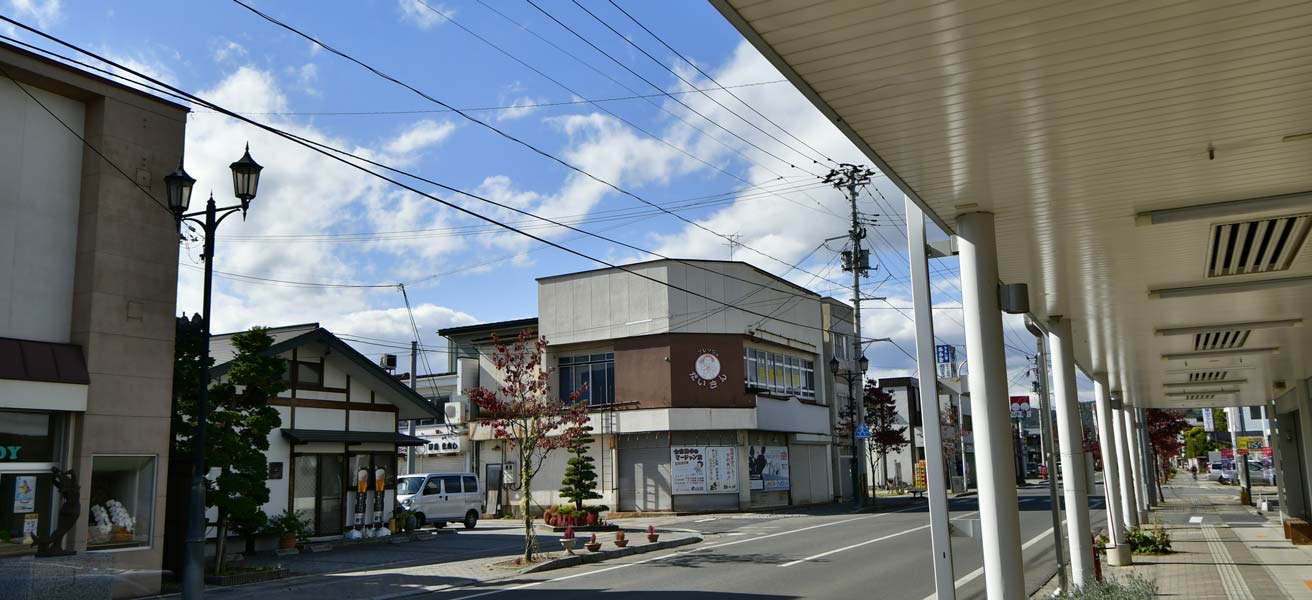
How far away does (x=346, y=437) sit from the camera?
25.0 m

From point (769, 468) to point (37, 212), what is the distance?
3222cm

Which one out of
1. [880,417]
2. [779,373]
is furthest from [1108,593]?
[880,417]

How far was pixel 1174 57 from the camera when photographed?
5141 millimetres

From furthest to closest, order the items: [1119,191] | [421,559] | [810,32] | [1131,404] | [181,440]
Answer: [1131,404]
[421,559]
[181,440]
[1119,191]
[810,32]

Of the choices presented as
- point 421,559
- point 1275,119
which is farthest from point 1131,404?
point 1275,119

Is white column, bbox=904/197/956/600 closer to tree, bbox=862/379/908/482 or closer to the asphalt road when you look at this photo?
the asphalt road

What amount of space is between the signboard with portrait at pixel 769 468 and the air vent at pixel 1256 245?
30.9 metres

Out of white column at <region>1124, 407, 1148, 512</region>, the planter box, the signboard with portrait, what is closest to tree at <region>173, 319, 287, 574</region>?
the planter box

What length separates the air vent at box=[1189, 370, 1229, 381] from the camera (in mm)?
22202

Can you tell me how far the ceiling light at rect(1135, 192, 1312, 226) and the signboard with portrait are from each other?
33.2 m

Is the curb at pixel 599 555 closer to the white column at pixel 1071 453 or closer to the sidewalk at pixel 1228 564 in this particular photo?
the sidewalk at pixel 1228 564

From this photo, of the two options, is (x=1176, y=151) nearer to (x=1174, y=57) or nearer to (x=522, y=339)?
(x=1174, y=57)

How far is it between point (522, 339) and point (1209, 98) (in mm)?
18318

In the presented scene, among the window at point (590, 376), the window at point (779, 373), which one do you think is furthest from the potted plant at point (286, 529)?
the window at point (779, 373)
